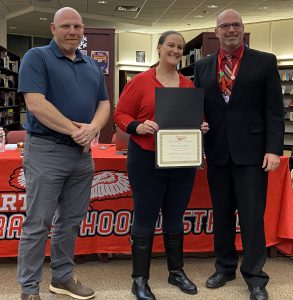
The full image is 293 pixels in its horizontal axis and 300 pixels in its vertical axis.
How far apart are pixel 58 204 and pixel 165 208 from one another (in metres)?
0.64

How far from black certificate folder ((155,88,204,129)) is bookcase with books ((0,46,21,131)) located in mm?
7610

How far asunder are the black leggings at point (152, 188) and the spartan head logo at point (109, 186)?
0.57 meters

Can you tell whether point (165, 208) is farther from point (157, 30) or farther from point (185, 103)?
point (157, 30)

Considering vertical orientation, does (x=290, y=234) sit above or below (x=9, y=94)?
below

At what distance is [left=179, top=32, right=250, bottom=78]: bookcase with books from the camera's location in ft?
20.2

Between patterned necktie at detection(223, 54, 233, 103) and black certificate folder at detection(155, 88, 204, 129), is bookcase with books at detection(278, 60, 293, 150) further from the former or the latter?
black certificate folder at detection(155, 88, 204, 129)

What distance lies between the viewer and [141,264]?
233cm

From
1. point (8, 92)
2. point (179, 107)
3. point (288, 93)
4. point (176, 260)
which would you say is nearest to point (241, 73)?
point (179, 107)

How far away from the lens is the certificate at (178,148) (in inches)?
84.5

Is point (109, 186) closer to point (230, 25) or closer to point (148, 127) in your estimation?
point (148, 127)

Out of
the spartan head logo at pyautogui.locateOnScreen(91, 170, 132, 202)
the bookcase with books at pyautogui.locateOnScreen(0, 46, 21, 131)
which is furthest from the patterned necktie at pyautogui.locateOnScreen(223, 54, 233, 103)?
the bookcase with books at pyautogui.locateOnScreen(0, 46, 21, 131)

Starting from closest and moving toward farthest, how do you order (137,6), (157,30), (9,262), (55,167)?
1. (55,167)
2. (9,262)
3. (137,6)
4. (157,30)

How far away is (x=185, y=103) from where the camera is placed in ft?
7.13

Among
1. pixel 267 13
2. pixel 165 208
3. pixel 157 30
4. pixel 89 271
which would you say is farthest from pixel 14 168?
pixel 157 30
